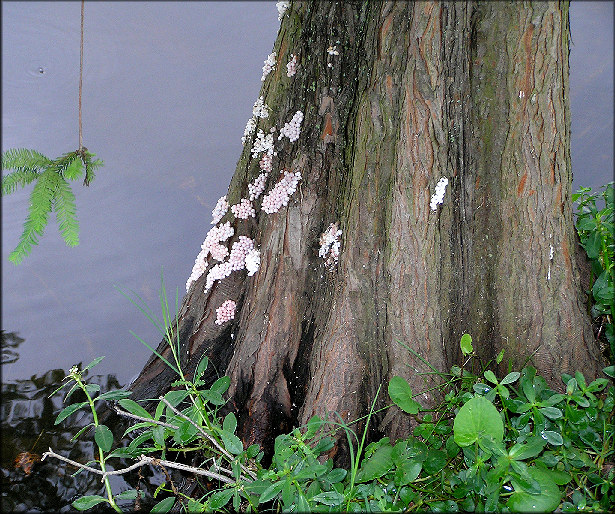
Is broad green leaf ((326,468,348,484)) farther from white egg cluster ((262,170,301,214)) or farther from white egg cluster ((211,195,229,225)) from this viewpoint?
white egg cluster ((211,195,229,225))

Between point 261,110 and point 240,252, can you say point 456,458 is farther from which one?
point 261,110

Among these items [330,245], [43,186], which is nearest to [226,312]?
[330,245]

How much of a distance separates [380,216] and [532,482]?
28.3 inches

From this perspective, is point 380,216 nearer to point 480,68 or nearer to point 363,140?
point 363,140

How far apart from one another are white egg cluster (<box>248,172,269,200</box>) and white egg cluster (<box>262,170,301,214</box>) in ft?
0.12

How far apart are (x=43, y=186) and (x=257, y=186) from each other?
0.62 metres

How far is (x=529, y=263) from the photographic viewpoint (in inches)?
55.0

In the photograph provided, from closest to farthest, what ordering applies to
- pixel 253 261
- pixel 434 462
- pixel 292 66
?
pixel 434 462 → pixel 292 66 → pixel 253 261

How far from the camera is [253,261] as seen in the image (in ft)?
5.23

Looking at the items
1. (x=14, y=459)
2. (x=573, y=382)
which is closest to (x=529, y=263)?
(x=573, y=382)

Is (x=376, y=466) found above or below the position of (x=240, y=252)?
below

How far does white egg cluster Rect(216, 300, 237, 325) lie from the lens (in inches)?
66.0

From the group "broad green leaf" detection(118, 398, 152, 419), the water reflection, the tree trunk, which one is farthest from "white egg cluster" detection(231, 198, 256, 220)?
the water reflection

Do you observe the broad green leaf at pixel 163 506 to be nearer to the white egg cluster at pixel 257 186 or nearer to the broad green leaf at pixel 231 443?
the broad green leaf at pixel 231 443
